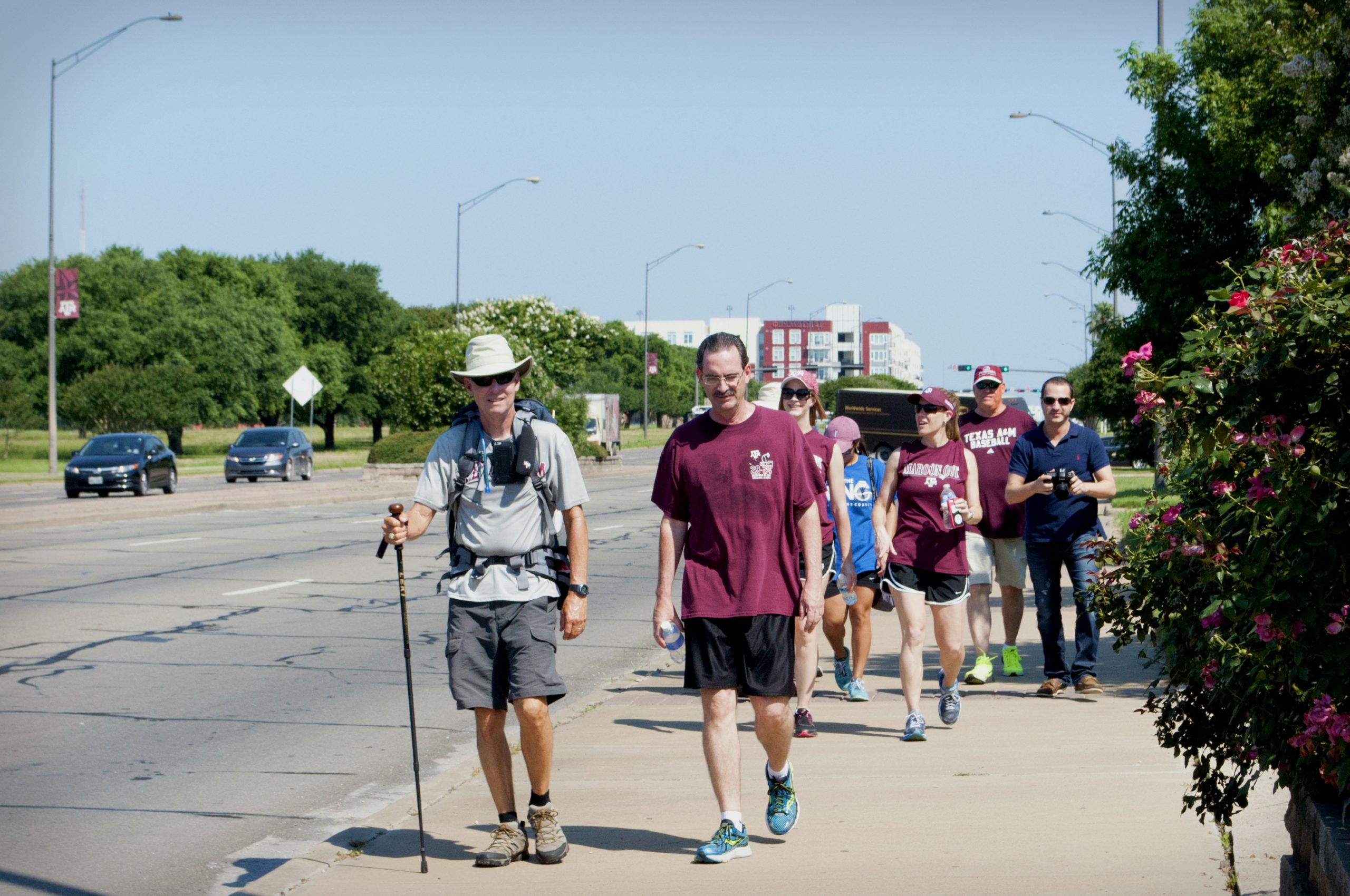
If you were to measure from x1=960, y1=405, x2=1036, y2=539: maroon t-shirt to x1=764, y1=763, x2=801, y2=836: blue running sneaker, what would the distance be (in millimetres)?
4307

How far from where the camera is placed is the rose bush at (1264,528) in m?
3.40

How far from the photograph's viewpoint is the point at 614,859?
17.5 feet

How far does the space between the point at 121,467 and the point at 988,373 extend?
27155 mm

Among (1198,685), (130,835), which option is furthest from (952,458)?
(130,835)

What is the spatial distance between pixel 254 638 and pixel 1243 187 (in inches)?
647

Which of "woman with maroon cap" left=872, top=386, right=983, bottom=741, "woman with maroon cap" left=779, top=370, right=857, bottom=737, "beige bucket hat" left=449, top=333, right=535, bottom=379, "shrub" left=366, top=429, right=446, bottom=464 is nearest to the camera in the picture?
"beige bucket hat" left=449, top=333, right=535, bottom=379

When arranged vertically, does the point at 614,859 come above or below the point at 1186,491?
below

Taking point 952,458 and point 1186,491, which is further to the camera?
point 952,458

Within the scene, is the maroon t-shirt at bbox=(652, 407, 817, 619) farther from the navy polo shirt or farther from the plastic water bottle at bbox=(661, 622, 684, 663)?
the navy polo shirt

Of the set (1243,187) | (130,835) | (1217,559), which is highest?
(1243,187)

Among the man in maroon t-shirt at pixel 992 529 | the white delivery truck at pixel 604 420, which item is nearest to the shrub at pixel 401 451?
the white delivery truck at pixel 604 420

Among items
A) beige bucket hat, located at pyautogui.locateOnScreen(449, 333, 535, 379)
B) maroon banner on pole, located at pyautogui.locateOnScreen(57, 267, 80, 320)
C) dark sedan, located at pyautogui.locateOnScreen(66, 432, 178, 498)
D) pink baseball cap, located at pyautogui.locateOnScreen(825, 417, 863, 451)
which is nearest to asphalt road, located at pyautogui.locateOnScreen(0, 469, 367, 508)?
dark sedan, located at pyautogui.locateOnScreen(66, 432, 178, 498)

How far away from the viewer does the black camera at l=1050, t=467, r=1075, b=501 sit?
341 inches

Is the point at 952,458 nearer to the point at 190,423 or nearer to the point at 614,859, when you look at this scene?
the point at 614,859
